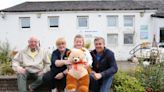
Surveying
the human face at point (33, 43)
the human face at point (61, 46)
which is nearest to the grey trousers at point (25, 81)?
the human face at point (33, 43)

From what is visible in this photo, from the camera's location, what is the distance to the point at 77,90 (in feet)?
23.4

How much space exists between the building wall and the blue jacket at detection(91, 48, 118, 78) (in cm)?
2289

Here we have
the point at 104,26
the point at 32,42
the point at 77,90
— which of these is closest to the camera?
the point at 77,90

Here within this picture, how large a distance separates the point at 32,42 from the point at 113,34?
2396 centimetres

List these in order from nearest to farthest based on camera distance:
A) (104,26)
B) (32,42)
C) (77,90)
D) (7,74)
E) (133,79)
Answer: (77,90) → (32,42) → (133,79) → (7,74) → (104,26)

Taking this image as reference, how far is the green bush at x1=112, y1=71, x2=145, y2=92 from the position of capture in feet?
27.1

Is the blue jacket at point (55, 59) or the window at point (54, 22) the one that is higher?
the window at point (54, 22)

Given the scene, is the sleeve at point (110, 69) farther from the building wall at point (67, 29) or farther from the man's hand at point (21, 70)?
the building wall at point (67, 29)

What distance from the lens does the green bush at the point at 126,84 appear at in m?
8.27

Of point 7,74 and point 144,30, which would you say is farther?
point 144,30

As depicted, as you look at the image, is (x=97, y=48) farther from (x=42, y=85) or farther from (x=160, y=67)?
(x=160, y=67)

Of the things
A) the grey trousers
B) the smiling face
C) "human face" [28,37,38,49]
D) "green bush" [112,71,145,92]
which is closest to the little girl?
the smiling face

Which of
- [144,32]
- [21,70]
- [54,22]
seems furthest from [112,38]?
[21,70]

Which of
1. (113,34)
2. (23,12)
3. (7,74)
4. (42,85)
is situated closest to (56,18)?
(23,12)
